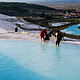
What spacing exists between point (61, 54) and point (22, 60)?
273 cm

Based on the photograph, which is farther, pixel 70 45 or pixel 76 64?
pixel 70 45

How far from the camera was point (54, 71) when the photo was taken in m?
7.54

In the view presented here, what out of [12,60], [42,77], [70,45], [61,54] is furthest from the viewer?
[70,45]

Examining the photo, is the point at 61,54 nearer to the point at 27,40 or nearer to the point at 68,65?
the point at 68,65

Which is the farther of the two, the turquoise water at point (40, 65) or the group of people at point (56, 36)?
the group of people at point (56, 36)

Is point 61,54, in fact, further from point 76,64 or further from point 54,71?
point 54,71

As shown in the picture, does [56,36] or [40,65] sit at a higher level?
[56,36]

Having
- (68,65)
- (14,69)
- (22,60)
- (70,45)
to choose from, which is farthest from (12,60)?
(70,45)

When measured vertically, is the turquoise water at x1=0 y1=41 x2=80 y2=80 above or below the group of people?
below

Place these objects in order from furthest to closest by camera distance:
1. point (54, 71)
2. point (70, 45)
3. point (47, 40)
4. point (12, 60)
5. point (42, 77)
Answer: point (47, 40)
point (70, 45)
point (12, 60)
point (54, 71)
point (42, 77)

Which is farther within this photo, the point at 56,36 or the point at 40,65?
the point at 56,36

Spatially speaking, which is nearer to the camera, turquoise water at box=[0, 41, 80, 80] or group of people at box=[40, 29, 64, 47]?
turquoise water at box=[0, 41, 80, 80]

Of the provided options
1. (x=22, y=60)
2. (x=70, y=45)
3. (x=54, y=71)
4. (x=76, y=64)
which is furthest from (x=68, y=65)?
(x=70, y=45)

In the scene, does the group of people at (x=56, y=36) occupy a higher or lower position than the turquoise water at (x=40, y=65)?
higher
